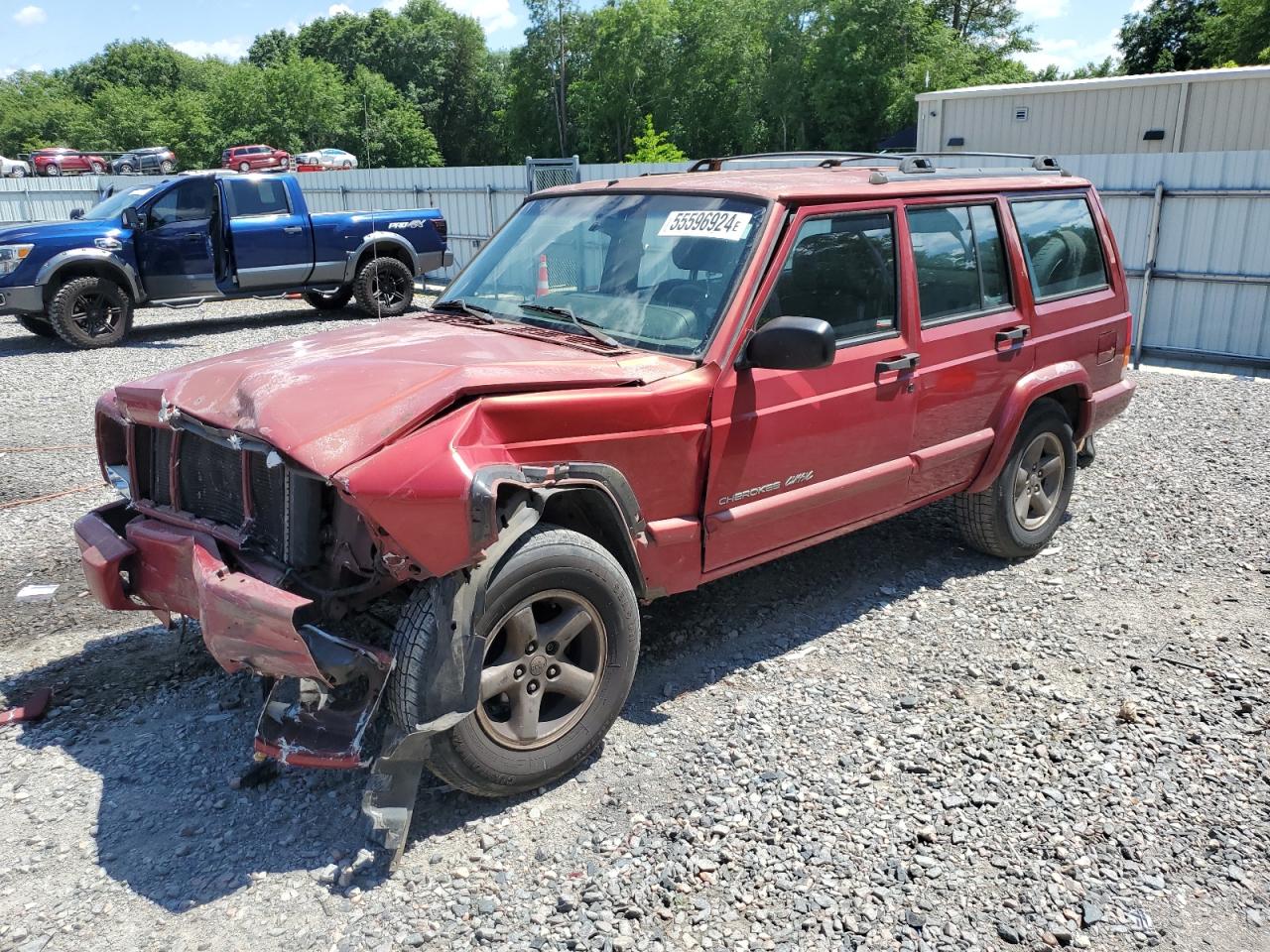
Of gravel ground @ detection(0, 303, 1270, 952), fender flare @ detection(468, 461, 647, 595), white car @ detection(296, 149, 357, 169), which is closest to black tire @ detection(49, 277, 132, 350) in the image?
gravel ground @ detection(0, 303, 1270, 952)

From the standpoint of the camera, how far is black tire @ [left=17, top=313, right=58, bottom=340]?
12.9 meters

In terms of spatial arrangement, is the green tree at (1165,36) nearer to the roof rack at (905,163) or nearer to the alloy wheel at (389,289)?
the alloy wheel at (389,289)

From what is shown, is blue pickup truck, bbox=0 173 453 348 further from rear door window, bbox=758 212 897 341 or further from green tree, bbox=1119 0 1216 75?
green tree, bbox=1119 0 1216 75

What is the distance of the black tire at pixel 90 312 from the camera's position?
12.2 m

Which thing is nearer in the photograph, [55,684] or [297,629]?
[297,629]

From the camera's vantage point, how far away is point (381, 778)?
3033 mm

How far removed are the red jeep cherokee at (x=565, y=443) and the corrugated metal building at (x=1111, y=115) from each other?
13.8 meters

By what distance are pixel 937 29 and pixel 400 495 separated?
46041mm

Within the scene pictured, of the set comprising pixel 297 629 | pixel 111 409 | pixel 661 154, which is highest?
pixel 661 154

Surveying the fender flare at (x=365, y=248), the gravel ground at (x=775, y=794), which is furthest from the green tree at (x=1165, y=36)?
the gravel ground at (x=775, y=794)

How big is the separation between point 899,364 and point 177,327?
1293cm

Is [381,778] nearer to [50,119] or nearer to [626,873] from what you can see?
[626,873]

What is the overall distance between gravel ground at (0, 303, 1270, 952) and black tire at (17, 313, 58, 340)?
9.05 metres

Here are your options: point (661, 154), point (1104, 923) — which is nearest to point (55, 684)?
point (1104, 923)
